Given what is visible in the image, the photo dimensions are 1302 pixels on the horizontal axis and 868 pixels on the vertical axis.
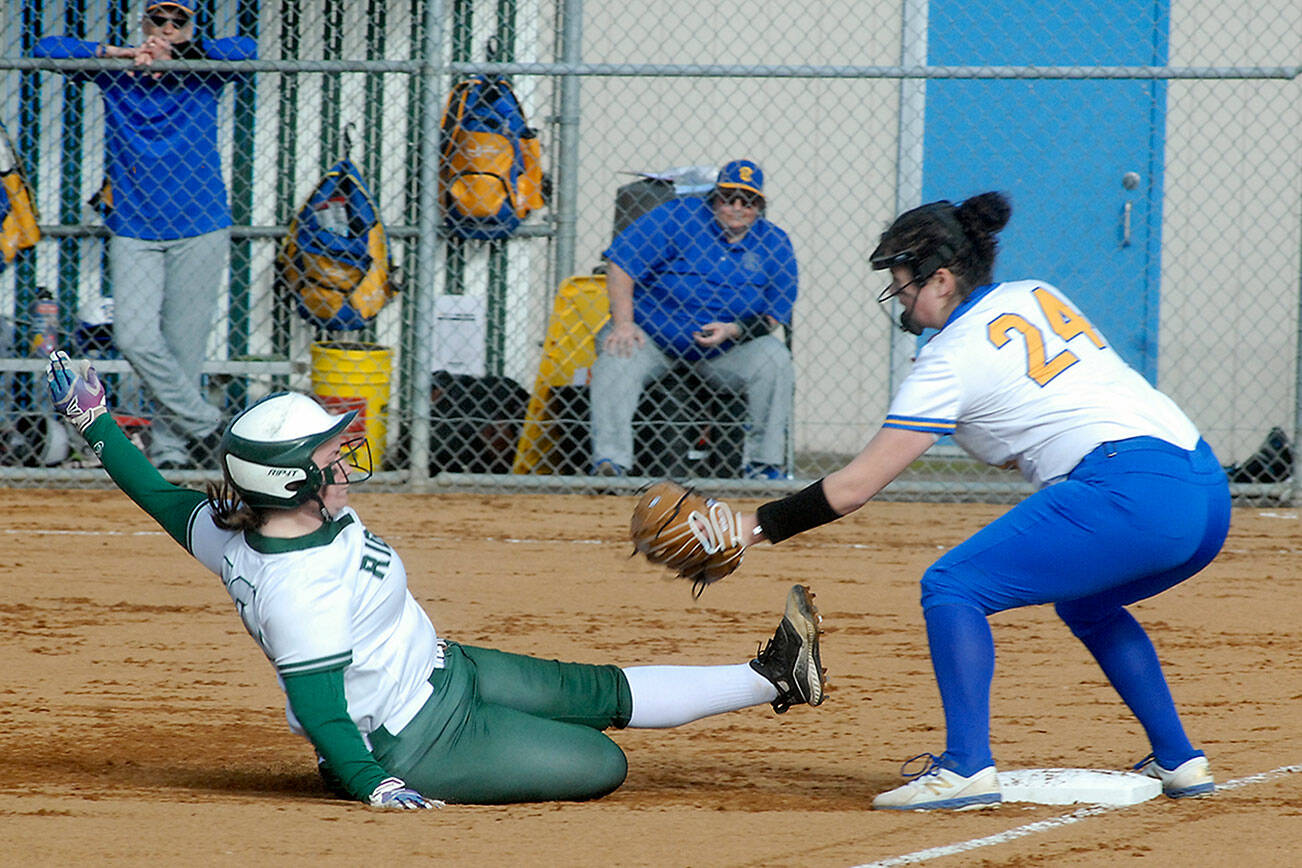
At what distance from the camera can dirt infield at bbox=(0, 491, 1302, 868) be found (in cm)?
355

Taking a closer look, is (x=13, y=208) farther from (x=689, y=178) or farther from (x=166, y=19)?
(x=689, y=178)

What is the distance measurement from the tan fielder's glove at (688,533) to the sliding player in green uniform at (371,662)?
0.48 m

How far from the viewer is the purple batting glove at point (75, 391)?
4129 mm

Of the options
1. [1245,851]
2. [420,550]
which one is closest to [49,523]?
[420,550]

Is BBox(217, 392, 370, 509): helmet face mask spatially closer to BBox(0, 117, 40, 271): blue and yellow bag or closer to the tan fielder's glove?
the tan fielder's glove

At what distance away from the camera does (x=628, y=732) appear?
16.3 feet

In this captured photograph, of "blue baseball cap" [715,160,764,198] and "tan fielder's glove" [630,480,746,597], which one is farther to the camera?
"blue baseball cap" [715,160,764,198]

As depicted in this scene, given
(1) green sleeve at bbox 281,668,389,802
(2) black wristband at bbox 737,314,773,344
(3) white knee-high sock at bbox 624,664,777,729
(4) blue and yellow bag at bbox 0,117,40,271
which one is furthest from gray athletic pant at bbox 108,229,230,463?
(1) green sleeve at bbox 281,668,389,802

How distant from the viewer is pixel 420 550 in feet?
24.4

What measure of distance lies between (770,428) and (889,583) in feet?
5.51

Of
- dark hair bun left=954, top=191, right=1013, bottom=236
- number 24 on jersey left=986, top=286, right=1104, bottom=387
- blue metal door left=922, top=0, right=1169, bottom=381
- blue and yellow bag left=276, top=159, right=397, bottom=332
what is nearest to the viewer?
number 24 on jersey left=986, top=286, right=1104, bottom=387

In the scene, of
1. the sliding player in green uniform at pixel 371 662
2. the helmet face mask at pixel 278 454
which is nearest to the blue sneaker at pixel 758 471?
the sliding player in green uniform at pixel 371 662

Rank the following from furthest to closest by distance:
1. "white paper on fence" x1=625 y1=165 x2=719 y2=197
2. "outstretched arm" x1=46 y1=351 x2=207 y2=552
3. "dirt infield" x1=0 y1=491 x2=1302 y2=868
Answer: "white paper on fence" x1=625 y1=165 x2=719 y2=197
"outstretched arm" x1=46 y1=351 x2=207 y2=552
"dirt infield" x1=0 y1=491 x2=1302 y2=868

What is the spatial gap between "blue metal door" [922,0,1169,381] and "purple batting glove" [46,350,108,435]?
727 centimetres
